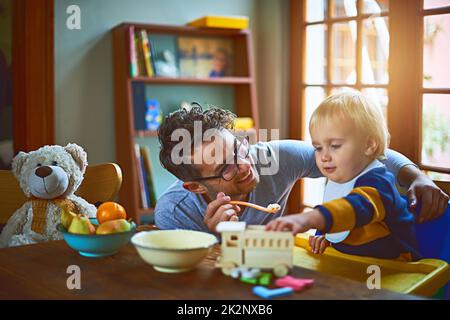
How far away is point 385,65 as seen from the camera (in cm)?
363

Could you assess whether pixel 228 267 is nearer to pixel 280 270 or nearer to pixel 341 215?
pixel 280 270

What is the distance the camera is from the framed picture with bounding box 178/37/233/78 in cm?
403

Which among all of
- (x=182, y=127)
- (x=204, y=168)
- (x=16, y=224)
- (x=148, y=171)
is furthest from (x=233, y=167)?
(x=148, y=171)

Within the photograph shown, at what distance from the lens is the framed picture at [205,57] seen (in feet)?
13.2

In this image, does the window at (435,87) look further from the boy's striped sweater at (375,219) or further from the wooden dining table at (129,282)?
the wooden dining table at (129,282)

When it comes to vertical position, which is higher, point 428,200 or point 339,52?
point 339,52

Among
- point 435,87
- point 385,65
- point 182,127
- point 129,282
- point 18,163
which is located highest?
point 385,65

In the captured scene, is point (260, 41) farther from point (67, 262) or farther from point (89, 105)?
point (67, 262)

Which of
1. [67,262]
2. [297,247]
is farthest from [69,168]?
[297,247]

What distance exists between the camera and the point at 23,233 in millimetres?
2008

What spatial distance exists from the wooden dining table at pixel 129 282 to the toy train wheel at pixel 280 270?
0.18ft

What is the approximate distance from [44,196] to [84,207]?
13cm

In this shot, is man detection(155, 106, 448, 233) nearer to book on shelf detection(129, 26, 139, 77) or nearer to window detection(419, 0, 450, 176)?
window detection(419, 0, 450, 176)

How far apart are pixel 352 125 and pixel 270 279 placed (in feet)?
1.75
